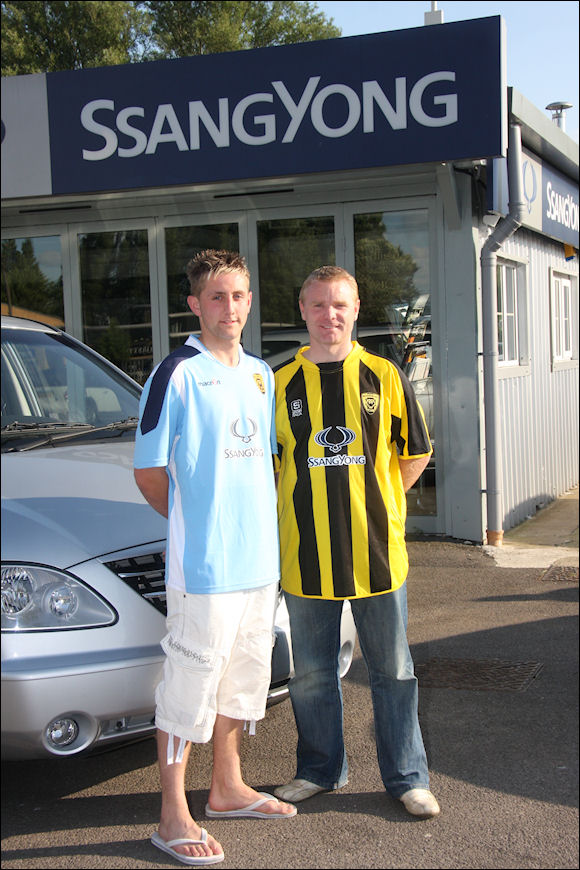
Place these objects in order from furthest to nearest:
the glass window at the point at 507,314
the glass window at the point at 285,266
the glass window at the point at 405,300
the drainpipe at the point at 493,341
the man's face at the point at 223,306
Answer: the glass window at the point at 507,314
the drainpipe at the point at 493,341
the glass window at the point at 285,266
the glass window at the point at 405,300
the man's face at the point at 223,306

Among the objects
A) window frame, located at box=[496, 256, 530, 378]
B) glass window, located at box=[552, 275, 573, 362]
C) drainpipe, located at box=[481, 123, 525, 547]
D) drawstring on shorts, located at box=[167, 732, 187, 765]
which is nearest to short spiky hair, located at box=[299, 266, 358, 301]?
drawstring on shorts, located at box=[167, 732, 187, 765]

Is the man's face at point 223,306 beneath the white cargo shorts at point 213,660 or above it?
above

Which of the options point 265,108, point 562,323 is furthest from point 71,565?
point 562,323

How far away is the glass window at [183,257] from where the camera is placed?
236 centimetres

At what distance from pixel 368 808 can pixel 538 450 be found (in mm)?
6268

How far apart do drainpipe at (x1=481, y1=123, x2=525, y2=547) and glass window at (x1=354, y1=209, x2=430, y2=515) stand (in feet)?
1.39

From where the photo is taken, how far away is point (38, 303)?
2.18m

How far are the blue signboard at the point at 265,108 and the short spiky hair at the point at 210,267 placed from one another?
2.47 feet

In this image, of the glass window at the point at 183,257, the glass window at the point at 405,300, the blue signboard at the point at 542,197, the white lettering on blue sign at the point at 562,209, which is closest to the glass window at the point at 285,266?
the glass window at the point at 405,300

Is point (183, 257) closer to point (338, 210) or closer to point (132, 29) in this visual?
point (132, 29)

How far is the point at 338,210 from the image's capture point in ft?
18.7

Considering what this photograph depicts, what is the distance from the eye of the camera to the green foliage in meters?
2.29

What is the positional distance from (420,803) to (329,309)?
49.6 inches

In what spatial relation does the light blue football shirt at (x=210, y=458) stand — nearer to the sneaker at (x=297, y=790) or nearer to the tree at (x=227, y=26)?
the sneaker at (x=297, y=790)
